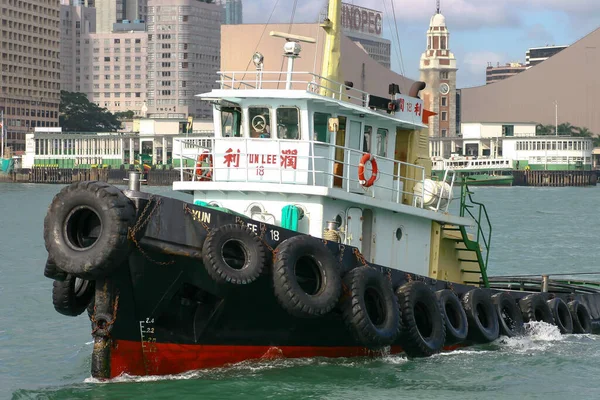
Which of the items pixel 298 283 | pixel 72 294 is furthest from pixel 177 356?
pixel 298 283

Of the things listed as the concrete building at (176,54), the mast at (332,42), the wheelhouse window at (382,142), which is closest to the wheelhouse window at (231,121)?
the mast at (332,42)

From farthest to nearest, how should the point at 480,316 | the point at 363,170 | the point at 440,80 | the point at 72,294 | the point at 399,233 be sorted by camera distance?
the point at 440,80 → the point at 480,316 → the point at 399,233 → the point at 363,170 → the point at 72,294

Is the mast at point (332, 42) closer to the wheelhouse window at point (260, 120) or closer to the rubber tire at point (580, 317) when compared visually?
the wheelhouse window at point (260, 120)

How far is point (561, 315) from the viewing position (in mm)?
19188

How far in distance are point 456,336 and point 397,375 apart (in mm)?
1544

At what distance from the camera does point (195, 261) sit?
13.7 meters

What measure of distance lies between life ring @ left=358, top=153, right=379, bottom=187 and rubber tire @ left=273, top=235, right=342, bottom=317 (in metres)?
1.60

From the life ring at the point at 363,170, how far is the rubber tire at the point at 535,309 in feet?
14.1

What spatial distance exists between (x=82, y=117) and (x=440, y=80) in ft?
182

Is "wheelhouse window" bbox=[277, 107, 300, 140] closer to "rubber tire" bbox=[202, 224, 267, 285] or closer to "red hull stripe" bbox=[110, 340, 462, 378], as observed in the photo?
"rubber tire" bbox=[202, 224, 267, 285]

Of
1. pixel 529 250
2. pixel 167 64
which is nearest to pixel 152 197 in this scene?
pixel 529 250

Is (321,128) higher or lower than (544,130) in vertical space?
lower

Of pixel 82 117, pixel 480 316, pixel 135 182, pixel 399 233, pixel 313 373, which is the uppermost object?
pixel 82 117

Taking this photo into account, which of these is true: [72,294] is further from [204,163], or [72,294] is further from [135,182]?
[204,163]
